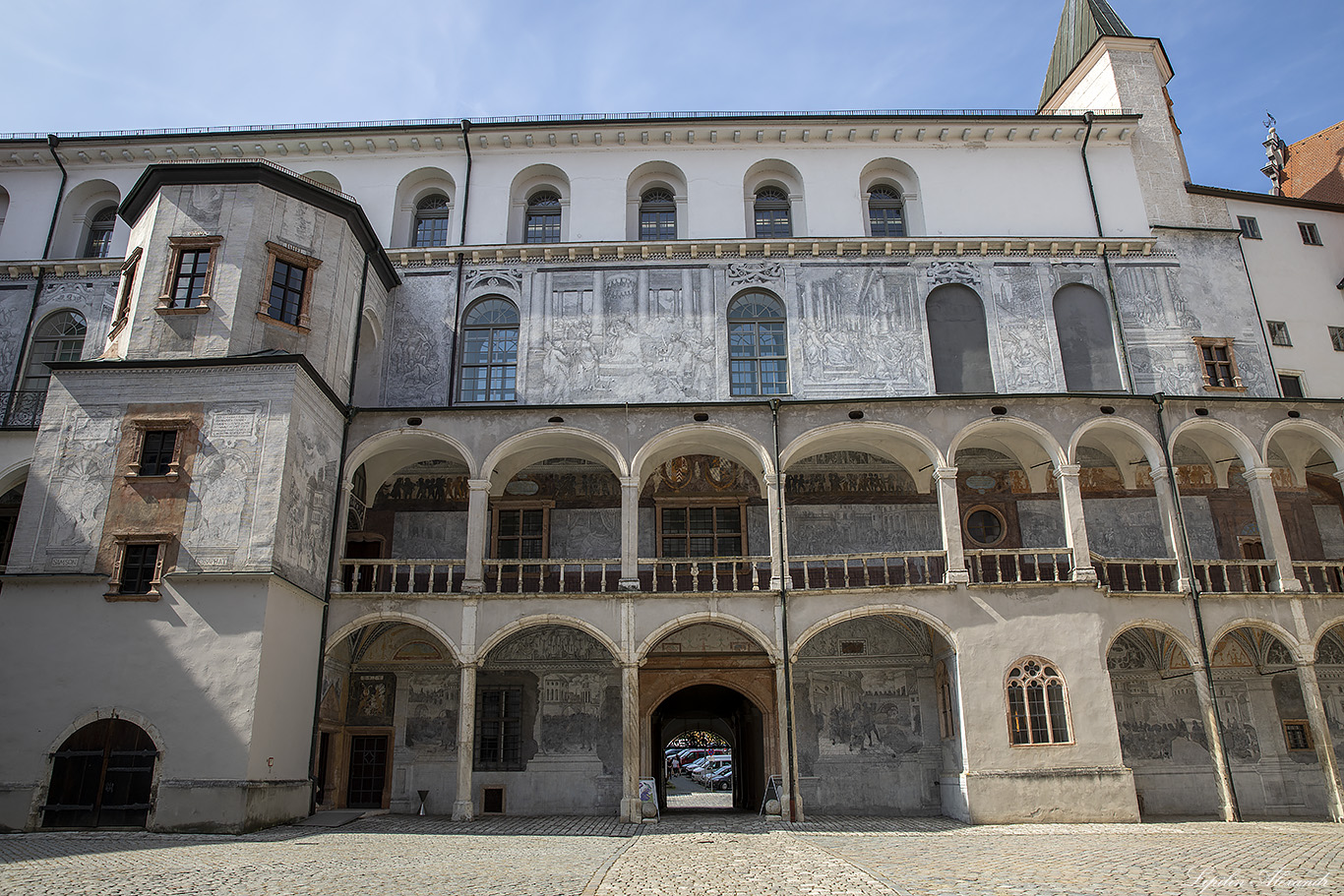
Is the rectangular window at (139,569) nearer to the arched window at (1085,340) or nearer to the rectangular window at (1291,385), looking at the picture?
the arched window at (1085,340)

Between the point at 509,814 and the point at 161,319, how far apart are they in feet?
42.7

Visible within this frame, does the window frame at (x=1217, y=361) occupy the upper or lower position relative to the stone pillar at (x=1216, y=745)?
upper

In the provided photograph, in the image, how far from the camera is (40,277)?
85.0 ft

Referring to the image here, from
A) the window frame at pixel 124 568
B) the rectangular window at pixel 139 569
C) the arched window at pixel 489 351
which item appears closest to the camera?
the window frame at pixel 124 568

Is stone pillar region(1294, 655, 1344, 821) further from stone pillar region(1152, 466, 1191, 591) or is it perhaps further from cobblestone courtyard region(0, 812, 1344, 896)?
stone pillar region(1152, 466, 1191, 591)

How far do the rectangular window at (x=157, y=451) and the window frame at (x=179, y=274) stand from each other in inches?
105

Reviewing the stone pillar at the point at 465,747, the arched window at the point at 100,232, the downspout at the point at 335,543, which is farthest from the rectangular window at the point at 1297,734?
the arched window at the point at 100,232

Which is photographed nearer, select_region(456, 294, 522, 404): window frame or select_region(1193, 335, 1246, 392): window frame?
select_region(456, 294, 522, 404): window frame


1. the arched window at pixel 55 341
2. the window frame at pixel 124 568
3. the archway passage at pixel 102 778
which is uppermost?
the arched window at pixel 55 341

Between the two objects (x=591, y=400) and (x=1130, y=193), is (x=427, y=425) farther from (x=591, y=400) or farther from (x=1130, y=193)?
(x=1130, y=193)

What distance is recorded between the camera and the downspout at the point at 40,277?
2489cm

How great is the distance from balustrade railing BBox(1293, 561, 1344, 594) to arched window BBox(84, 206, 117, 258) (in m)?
31.3

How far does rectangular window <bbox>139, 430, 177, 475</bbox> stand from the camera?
62.2ft

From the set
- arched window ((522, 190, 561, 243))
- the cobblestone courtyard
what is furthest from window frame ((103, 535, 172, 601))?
arched window ((522, 190, 561, 243))
